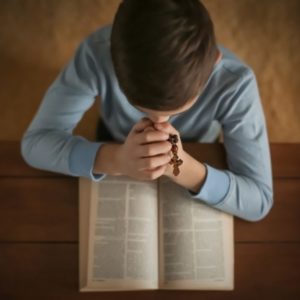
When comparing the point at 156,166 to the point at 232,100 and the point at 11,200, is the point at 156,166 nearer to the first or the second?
the point at 232,100

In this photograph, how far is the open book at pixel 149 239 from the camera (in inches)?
31.6

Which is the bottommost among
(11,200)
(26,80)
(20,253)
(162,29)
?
(20,253)

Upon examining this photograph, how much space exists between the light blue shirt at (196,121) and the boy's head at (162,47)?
0.66ft

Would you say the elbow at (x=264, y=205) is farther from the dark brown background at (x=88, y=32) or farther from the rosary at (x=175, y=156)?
the dark brown background at (x=88, y=32)

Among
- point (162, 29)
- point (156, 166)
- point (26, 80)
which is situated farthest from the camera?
point (26, 80)

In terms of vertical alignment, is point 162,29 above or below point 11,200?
above

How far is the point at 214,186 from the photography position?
0.77 meters

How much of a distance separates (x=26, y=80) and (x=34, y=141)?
42 centimetres

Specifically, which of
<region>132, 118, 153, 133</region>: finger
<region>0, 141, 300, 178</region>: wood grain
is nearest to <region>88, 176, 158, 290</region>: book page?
<region>0, 141, 300, 178</region>: wood grain

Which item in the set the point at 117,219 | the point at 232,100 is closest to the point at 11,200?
the point at 117,219

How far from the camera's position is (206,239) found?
820mm

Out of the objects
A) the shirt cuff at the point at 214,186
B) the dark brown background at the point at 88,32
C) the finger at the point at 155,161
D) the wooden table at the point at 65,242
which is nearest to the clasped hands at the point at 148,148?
the finger at the point at 155,161

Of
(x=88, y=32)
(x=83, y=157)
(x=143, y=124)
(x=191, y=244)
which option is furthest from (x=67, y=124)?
(x=88, y=32)

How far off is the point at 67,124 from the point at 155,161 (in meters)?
0.23
